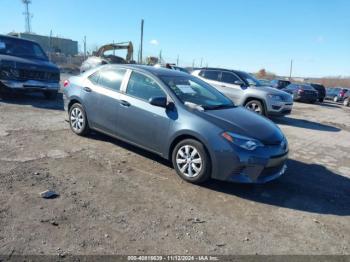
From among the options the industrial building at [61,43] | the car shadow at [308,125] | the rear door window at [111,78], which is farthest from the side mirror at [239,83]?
the industrial building at [61,43]

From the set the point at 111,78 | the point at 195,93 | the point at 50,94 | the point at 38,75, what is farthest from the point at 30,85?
the point at 195,93

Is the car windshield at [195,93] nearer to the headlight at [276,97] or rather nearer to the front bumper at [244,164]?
the front bumper at [244,164]

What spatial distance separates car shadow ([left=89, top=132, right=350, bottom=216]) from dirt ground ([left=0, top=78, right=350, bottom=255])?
16 millimetres

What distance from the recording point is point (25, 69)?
10.4m

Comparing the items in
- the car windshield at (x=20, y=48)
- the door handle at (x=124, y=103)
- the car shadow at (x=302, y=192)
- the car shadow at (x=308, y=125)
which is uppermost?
the car windshield at (x=20, y=48)

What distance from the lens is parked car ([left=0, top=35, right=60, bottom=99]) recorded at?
10.1 metres

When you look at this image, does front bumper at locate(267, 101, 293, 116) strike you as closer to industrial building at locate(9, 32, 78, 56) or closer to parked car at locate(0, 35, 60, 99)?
parked car at locate(0, 35, 60, 99)

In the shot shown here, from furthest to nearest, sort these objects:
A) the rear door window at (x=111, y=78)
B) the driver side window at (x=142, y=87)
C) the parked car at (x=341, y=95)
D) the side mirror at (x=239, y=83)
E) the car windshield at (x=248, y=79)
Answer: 1. the parked car at (x=341, y=95)
2. the car windshield at (x=248, y=79)
3. the side mirror at (x=239, y=83)
4. the rear door window at (x=111, y=78)
5. the driver side window at (x=142, y=87)

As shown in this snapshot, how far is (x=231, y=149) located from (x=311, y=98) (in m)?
20.3

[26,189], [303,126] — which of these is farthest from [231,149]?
[303,126]

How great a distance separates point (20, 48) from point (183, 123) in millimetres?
8511

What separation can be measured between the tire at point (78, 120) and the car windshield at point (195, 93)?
2018 millimetres

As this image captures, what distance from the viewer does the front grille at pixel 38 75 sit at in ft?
34.1

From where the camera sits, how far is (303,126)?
11.8 metres
